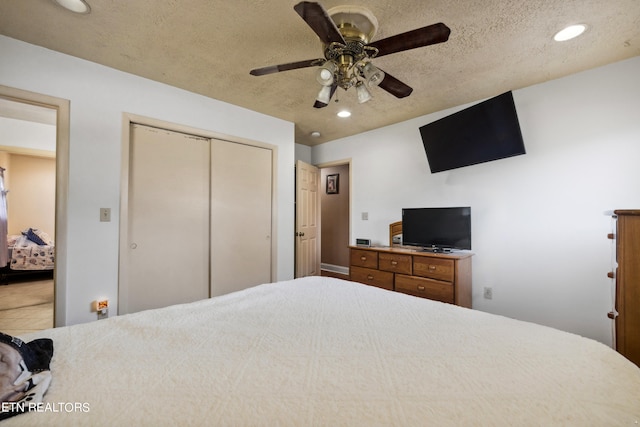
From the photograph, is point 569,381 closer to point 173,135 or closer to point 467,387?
point 467,387

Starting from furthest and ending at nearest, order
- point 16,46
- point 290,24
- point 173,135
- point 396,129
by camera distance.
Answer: point 396,129
point 173,135
point 16,46
point 290,24

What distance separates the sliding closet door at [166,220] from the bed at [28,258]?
10.1ft

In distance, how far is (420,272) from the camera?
284 cm

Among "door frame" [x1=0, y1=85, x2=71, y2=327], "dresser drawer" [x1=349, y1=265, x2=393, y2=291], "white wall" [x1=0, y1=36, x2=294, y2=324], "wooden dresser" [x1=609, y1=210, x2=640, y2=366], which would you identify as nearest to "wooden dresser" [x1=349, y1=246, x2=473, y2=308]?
"dresser drawer" [x1=349, y1=265, x2=393, y2=291]

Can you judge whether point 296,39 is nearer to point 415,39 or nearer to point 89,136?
point 415,39

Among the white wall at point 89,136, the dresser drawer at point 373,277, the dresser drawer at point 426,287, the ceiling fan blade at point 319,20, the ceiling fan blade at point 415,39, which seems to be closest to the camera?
the ceiling fan blade at point 319,20

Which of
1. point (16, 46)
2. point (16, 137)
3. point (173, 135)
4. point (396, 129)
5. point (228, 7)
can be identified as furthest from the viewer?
point (16, 137)

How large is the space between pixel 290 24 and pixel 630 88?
266 centimetres

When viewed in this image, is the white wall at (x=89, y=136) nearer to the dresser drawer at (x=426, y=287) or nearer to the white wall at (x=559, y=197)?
the dresser drawer at (x=426, y=287)

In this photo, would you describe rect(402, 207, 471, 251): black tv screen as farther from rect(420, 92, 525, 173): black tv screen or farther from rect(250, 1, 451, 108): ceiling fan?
rect(250, 1, 451, 108): ceiling fan

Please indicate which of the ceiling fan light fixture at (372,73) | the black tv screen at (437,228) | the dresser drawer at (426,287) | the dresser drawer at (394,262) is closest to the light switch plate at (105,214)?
the ceiling fan light fixture at (372,73)

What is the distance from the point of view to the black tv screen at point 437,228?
2.82 meters

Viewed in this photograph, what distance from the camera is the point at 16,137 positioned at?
4406 millimetres

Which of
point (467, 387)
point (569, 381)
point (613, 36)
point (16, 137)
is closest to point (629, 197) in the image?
point (613, 36)
